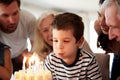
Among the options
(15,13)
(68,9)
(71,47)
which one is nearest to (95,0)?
(68,9)

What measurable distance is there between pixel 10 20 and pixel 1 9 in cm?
10

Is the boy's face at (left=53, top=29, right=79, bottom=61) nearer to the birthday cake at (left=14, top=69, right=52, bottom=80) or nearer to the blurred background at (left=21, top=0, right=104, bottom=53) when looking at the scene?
the birthday cake at (left=14, top=69, right=52, bottom=80)

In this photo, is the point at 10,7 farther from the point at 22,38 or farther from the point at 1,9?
the point at 22,38

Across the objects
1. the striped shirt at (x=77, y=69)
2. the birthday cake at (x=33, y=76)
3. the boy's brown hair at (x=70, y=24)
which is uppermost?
the boy's brown hair at (x=70, y=24)

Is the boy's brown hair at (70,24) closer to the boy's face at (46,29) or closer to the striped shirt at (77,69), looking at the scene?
the striped shirt at (77,69)

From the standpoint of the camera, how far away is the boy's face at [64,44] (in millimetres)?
1368

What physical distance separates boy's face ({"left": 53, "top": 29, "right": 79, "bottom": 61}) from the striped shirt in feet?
0.13

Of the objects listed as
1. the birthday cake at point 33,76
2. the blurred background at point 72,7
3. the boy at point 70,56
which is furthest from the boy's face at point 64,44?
the blurred background at point 72,7

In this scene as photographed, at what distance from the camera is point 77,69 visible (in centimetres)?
145

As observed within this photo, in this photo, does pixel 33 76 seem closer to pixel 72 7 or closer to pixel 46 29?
pixel 46 29

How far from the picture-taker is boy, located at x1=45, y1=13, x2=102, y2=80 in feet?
4.60

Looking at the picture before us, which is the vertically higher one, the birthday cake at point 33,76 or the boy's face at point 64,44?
the boy's face at point 64,44

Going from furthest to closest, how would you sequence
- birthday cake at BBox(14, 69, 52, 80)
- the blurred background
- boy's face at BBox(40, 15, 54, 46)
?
the blurred background → boy's face at BBox(40, 15, 54, 46) → birthday cake at BBox(14, 69, 52, 80)

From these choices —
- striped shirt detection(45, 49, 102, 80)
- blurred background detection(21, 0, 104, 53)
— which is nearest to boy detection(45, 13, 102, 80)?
striped shirt detection(45, 49, 102, 80)
